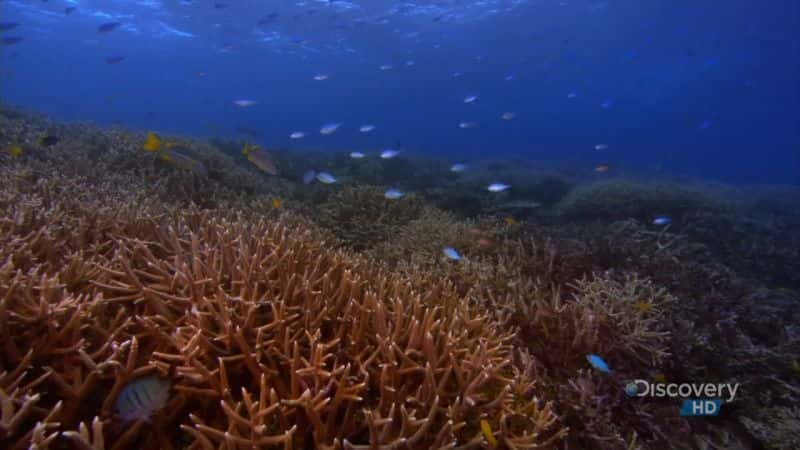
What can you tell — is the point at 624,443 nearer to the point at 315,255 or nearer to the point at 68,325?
the point at 315,255

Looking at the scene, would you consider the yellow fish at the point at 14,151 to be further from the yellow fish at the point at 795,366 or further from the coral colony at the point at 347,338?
the yellow fish at the point at 795,366

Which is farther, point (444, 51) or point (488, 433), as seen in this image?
point (444, 51)

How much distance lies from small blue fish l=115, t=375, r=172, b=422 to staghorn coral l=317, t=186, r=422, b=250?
5.75 meters

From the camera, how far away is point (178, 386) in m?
2.35

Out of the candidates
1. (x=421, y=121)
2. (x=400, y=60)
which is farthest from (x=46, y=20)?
(x=421, y=121)

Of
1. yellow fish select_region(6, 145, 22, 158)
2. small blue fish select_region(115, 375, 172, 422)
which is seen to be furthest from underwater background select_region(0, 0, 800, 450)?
yellow fish select_region(6, 145, 22, 158)

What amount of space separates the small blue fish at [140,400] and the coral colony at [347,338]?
0.5 inches

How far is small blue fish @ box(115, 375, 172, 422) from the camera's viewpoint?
7.40 ft

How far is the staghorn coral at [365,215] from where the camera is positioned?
837 cm

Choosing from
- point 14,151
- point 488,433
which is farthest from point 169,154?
point 488,433

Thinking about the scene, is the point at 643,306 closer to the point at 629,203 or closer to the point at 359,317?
the point at 359,317

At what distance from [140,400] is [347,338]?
53.4 inches

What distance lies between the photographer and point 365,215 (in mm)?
8969

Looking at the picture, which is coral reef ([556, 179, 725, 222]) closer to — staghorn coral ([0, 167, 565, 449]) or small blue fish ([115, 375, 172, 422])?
staghorn coral ([0, 167, 565, 449])
